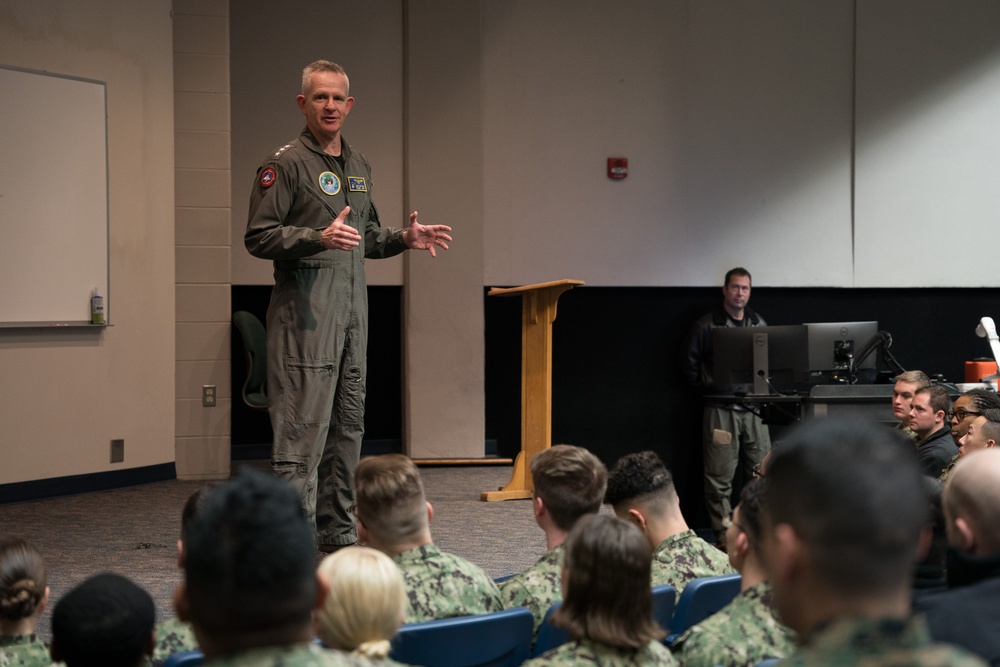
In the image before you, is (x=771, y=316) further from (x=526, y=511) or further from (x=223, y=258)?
(x=223, y=258)

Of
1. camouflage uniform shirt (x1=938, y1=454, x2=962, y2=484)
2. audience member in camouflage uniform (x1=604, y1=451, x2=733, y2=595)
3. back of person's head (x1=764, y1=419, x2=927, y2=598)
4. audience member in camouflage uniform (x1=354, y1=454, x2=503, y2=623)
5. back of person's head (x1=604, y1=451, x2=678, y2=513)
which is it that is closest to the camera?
back of person's head (x1=764, y1=419, x2=927, y2=598)

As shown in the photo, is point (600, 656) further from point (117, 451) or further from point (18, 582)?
point (117, 451)

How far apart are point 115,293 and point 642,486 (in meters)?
4.20

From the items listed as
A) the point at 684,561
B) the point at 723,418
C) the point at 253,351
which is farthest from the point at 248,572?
the point at 723,418

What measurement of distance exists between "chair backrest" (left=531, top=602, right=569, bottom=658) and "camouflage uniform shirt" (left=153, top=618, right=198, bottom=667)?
670 millimetres

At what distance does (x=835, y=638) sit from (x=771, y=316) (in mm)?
7233

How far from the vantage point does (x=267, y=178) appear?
12.2ft

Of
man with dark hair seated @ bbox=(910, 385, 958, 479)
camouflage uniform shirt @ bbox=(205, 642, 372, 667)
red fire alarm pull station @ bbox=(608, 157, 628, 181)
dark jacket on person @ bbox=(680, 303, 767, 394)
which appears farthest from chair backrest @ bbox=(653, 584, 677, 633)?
red fire alarm pull station @ bbox=(608, 157, 628, 181)

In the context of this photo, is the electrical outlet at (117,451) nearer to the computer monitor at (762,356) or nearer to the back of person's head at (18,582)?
the computer monitor at (762,356)

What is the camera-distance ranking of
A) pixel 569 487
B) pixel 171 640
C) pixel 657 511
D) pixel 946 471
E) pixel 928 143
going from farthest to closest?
pixel 928 143 < pixel 946 471 < pixel 657 511 < pixel 569 487 < pixel 171 640

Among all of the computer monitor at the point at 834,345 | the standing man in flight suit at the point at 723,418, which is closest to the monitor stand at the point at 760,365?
the computer monitor at the point at 834,345

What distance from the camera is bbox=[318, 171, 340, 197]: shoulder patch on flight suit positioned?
3.77 m

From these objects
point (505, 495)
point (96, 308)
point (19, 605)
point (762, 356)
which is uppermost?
point (96, 308)

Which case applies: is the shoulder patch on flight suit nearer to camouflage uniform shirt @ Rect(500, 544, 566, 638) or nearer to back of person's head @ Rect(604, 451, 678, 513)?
back of person's head @ Rect(604, 451, 678, 513)
